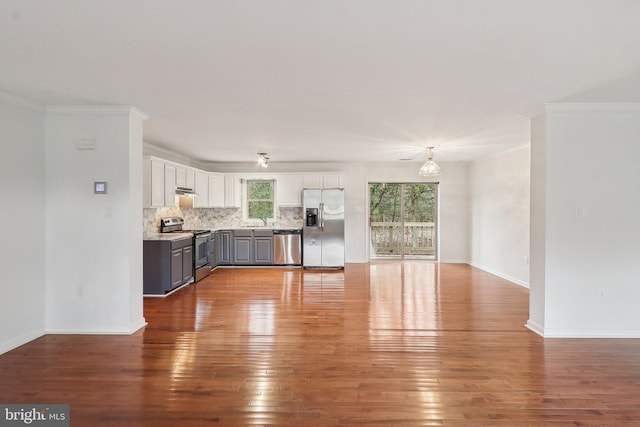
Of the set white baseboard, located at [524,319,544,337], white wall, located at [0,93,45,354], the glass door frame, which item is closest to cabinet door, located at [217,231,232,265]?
the glass door frame

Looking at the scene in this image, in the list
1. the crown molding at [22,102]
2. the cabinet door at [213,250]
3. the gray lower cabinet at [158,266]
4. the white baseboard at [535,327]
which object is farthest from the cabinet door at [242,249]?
the white baseboard at [535,327]

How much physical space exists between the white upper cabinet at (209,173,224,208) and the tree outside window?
0.65 metres

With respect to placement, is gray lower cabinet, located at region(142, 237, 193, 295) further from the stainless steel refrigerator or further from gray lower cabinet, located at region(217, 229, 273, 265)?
the stainless steel refrigerator

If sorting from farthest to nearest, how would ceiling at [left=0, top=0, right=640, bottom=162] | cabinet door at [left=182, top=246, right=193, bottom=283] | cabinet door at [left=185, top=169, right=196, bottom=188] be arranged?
cabinet door at [left=185, top=169, right=196, bottom=188] → cabinet door at [left=182, top=246, right=193, bottom=283] → ceiling at [left=0, top=0, right=640, bottom=162]

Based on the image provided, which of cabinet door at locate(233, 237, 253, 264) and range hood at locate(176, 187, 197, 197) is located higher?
range hood at locate(176, 187, 197, 197)

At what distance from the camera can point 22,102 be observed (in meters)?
3.32

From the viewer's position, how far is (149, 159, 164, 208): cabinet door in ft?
16.8

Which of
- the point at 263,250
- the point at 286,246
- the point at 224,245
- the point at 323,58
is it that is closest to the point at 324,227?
the point at 286,246

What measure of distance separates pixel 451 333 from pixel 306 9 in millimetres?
3390

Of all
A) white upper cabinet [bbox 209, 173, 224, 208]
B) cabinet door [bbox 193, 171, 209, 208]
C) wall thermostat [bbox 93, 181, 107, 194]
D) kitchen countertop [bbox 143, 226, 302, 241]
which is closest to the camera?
wall thermostat [bbox 93, 181, 107, 194]

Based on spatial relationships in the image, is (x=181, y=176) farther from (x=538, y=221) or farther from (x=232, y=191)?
(x=538, y=221)

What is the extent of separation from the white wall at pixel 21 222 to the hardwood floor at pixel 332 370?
296mm

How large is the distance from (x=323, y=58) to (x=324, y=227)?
526 cm

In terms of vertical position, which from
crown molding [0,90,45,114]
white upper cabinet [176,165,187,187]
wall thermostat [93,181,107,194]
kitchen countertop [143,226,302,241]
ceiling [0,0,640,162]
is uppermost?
ceiling [0,0,640,162]
